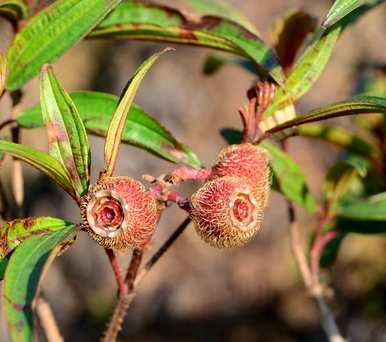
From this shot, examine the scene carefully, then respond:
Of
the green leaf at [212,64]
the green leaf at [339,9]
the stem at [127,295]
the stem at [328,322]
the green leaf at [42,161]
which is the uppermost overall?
the green leaf at [212,64]

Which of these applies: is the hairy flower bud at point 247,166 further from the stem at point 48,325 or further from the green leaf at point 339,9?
the stem at point 48,325

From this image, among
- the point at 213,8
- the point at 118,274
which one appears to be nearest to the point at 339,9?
the point at 118,274

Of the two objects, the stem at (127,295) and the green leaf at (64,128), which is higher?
the green leaf at (64,128)

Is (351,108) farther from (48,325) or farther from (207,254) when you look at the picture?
(207,254)

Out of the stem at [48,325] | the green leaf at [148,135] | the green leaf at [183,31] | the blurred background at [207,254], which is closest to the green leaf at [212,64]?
the green leaf at [183,31]

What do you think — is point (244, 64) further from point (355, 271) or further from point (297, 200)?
point (355, 271)

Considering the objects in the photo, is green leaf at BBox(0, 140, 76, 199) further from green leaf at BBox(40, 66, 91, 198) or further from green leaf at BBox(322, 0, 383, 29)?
green leaf at BBox(322, 0, 383, 29)

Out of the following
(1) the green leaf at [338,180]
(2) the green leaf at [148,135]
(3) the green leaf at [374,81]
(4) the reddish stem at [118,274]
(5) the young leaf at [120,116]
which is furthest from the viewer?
(3) the green leaf at [374,81]

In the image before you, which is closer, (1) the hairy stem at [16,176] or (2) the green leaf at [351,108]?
(2) the green leaf at [351,108]
